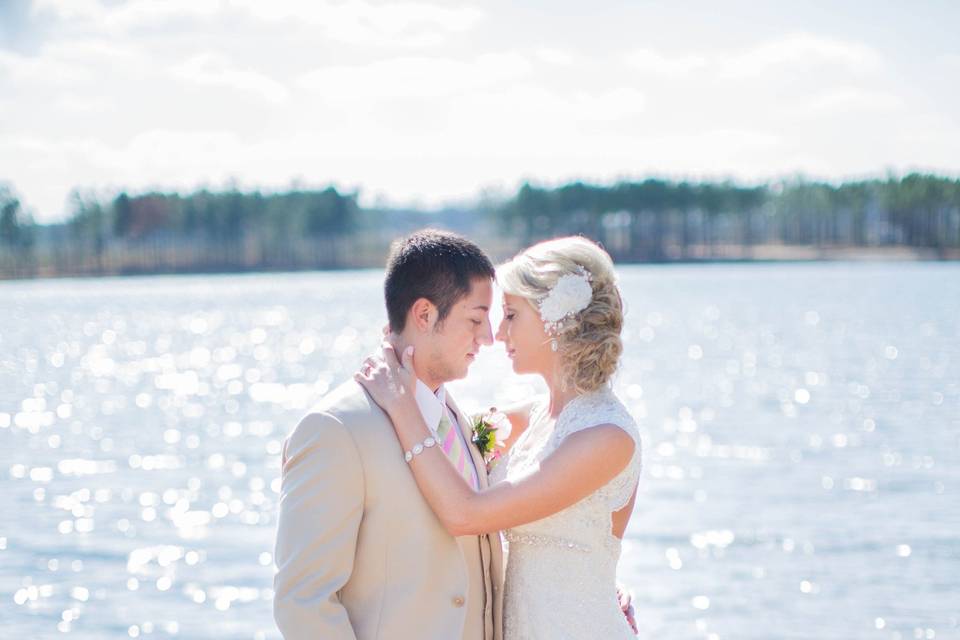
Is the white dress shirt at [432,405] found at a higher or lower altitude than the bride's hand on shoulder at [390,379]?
lower

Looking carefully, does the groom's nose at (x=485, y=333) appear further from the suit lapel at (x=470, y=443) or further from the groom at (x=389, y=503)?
the suit lapel at (x=470, y=443)

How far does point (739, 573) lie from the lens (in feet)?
49.8

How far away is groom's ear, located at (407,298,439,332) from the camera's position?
4.08 metres

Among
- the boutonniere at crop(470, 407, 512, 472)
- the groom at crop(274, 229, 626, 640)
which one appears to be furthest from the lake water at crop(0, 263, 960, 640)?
the groom at crop(274, 229, 626, 640)

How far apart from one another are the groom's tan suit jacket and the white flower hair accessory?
835 mm

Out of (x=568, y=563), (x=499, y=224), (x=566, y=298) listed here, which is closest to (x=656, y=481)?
(x=568, y=563)

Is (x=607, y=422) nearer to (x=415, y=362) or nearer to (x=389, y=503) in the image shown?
(x=415, y=362)

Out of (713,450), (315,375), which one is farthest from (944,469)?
(315,375)

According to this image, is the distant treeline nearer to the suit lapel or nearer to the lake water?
the lake water

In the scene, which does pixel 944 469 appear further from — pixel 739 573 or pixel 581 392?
pixel 581 392

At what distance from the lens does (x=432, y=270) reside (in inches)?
159

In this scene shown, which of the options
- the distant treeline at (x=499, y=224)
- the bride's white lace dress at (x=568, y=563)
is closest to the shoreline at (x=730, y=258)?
the distant treeline at (x=499, y=224)

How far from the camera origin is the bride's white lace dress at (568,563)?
471 cm

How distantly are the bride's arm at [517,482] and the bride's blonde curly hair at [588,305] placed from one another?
0.91 feet
